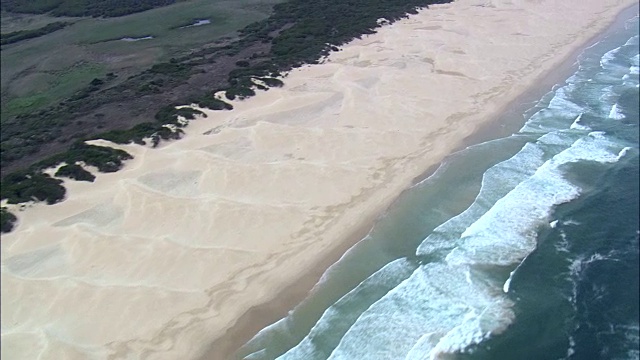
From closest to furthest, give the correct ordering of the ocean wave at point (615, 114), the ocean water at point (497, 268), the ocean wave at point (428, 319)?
1. the ocean wave at point (428, 319)
2. the ocean water at point (497, 268)
3. the ocean wave at point (615, 114)

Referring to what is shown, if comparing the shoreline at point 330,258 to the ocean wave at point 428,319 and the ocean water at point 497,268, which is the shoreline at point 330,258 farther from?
the ocean wave at point 428,319

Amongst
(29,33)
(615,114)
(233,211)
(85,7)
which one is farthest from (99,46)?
(615,114)

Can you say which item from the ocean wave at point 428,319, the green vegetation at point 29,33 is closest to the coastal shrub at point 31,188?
the green vegetation at point 29,33

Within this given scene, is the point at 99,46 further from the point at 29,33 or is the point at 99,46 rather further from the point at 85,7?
the point at 29,33

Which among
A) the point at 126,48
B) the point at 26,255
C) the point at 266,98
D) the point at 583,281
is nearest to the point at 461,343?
the point at 583,281

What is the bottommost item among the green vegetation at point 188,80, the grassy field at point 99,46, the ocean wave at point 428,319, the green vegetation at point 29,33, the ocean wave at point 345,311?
the ocean wave at point 428,319

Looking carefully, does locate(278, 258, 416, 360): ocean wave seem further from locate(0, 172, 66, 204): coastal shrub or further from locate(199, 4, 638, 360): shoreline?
locate(0, 172, 66, 204): coastal shrub
